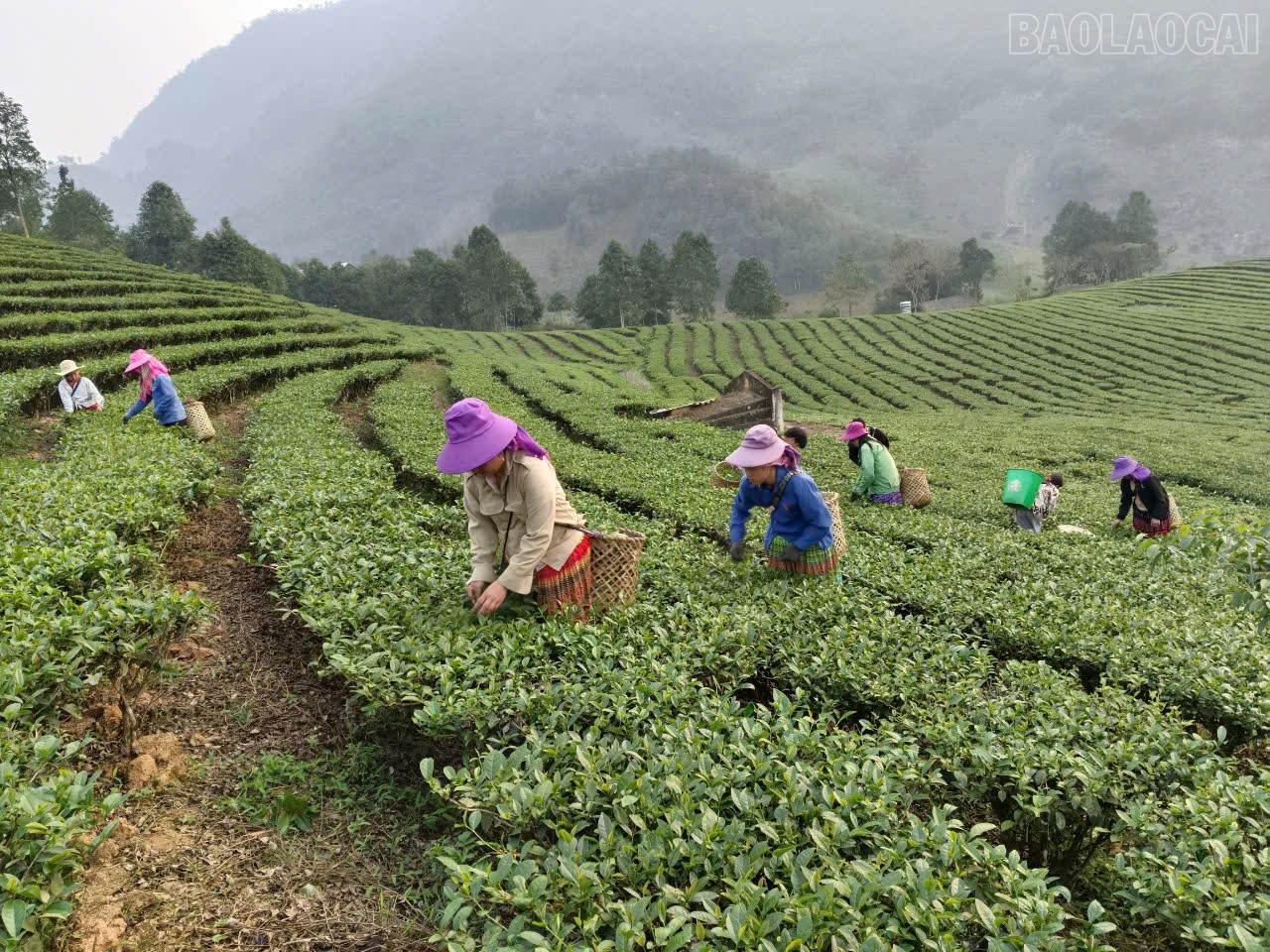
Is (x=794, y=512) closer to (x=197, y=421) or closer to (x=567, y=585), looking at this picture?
(x=567, y=585)

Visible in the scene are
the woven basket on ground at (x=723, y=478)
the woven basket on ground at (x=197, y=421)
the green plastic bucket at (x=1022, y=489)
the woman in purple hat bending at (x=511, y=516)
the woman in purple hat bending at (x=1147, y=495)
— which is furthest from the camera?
the woven basket on ground at (x=197, y=421)

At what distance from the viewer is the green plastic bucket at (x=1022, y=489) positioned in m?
9.64

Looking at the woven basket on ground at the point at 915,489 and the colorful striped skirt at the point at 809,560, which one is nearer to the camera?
the colorful striped skirt at the point at 809,560

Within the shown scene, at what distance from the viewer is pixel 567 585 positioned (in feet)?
14.9

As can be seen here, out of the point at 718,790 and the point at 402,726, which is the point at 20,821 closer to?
the point at 402,726

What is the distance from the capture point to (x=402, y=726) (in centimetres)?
376

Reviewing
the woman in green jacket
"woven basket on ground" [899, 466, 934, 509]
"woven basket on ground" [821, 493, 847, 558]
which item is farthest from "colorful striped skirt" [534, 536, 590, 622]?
"woven basket on ground" [899, 466, 934, 509]

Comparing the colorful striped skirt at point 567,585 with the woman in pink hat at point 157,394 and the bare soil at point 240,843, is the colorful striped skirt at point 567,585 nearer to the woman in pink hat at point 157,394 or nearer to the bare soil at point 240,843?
the bare soil at point 240,843

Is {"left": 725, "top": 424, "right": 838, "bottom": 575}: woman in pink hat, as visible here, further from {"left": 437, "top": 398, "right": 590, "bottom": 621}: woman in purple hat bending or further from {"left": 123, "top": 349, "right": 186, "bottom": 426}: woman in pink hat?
{"left": 123, "top": 349, "right": 186, "bottom": 426}: woman in pink hat

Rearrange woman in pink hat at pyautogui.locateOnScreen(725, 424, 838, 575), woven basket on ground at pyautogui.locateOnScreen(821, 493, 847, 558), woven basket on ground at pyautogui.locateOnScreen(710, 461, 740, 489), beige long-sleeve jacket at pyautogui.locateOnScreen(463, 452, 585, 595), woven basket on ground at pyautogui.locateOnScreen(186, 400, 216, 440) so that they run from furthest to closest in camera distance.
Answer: woven basket on ground at pyautogui.locateOnScreen(186, 400, 216, 440)
woven basket on ground at pyautogui.locateOnScreen(710, 461, 740, 489)
woven basket on ground at pyautogui.locateOnScreen(821, 493, 847, 558)
woman in pink hat at pyautogui.locateOnScreen(725, 424, 838, 575)
beige long-sleeve jacket at pyautogui.locateOnScreen(463, 452, 585, 595)

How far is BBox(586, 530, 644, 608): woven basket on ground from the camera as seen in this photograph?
4.67 m

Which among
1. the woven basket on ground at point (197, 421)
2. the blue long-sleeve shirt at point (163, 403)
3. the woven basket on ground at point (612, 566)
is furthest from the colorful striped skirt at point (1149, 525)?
the blue long-sleeve shirt at point (163, 403)

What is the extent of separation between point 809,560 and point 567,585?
2.26 m

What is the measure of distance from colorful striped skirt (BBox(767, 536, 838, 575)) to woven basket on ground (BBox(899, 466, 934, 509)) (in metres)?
5.24
